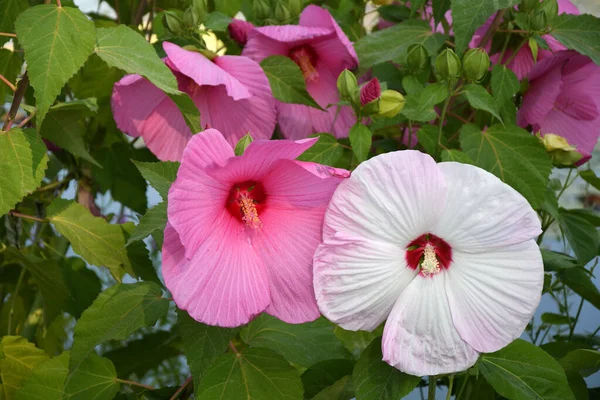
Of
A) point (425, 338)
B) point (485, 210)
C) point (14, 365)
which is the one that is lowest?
point (14, 365)

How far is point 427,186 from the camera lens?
2.09ft

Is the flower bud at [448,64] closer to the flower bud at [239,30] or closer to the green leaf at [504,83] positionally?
the green leaf at [504,83]

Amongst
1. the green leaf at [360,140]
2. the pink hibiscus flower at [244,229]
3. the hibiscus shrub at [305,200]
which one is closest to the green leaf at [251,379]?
the hibiscus shrub at [305,200]

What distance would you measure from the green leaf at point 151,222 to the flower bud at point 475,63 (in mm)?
352

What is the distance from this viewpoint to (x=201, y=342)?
2.43 ft


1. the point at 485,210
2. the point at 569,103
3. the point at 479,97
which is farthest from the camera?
the point at 569,103

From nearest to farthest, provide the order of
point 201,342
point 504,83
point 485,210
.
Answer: point 485,210 → point 201,342 → point 504,83

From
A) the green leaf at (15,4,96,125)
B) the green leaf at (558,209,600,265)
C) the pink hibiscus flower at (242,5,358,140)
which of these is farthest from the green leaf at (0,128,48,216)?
the green leaf at (558,209,600,265)

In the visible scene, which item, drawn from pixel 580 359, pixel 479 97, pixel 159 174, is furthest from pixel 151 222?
pixel 580 359

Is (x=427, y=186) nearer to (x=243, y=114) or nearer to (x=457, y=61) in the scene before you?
(x=457, y=61)

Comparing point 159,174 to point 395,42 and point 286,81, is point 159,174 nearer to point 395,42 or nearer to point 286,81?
point 286,81

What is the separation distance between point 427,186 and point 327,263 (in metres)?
0.10

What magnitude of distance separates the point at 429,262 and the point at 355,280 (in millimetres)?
62

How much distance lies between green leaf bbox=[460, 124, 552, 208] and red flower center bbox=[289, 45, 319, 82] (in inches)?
8.4
